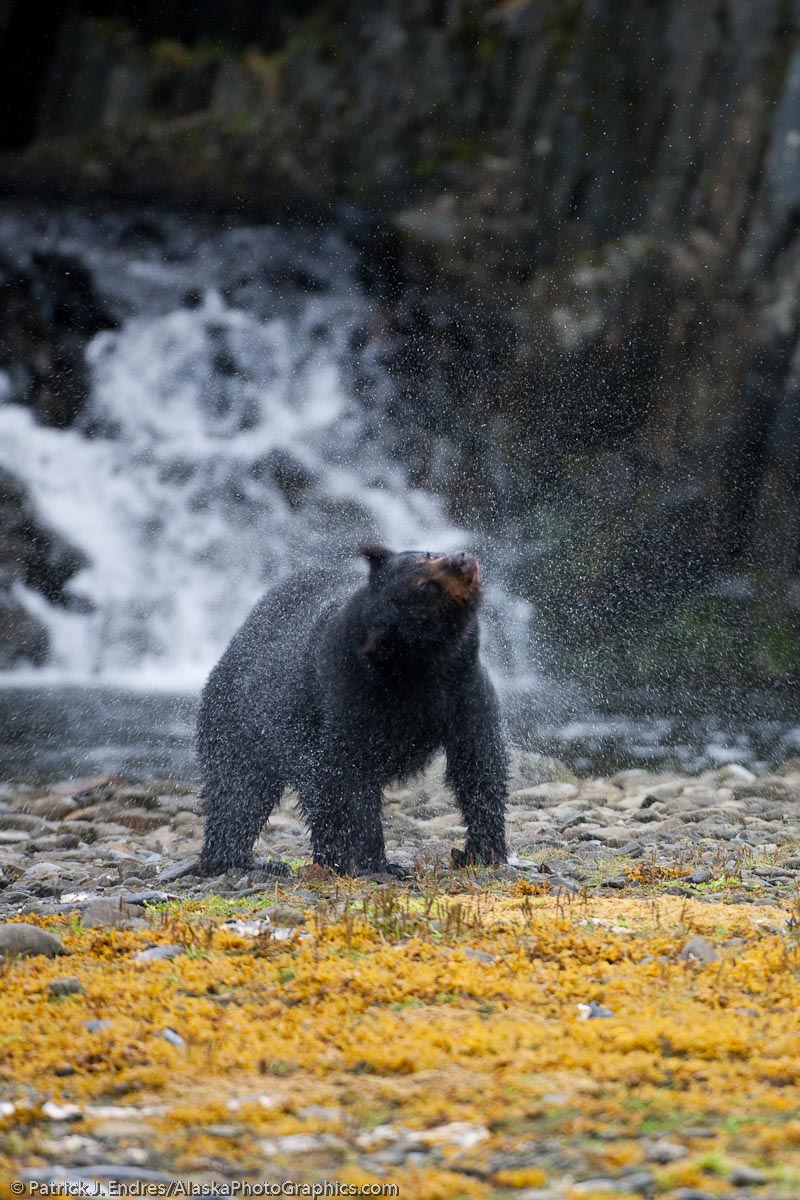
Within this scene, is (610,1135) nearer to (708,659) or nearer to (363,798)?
(363,798)

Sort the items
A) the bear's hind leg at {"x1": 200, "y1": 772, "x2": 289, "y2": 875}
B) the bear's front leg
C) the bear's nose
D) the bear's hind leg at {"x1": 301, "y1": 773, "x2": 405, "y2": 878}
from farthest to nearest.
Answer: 1. the bear's hind leg at {"x1": 200, "y1": 772, "x2": 289, "y2": 875}
2. the bear's front leg
3. the bear's hind leg at {"x1": 301, "y1": 773, "x2": 405, "y2": 878}
4. the bear's nose

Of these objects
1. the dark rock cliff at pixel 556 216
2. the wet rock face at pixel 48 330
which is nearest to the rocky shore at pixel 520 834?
the dark rock cliff at pixel 556 216

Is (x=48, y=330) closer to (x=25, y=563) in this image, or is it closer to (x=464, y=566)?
(x=25, y=563)

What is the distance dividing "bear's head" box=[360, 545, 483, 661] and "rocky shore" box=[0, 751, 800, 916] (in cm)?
113

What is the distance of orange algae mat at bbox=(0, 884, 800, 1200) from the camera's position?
2.37 m

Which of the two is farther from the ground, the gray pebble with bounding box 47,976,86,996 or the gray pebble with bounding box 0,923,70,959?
the gray pebble with bounding box 47,976,86,996

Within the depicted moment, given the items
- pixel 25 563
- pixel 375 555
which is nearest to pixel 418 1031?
pixel 375 555

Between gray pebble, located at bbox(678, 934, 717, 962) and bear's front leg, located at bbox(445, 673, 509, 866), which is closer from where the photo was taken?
gray pebble, located at bbox(678, 934, 717, 962)

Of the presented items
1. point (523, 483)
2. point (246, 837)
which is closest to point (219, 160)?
point (523, 483)

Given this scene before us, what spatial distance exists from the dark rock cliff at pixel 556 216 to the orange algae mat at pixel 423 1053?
11734 mm

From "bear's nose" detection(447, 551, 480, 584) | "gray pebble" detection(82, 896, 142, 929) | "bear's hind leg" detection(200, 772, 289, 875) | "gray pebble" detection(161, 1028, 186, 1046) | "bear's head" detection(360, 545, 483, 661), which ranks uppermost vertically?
"bear's nose" detection(447, 551, 480, 584)

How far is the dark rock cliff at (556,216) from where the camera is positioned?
665 inches

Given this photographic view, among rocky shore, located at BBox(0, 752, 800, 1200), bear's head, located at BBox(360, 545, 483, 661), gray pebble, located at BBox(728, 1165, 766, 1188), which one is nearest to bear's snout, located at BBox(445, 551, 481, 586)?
bear's head, located at BBox(360, 545, 483, 661)

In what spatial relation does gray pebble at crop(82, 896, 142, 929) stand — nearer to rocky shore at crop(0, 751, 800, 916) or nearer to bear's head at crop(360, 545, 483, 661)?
rocky shore at crop(0, 751, 800, 916)
